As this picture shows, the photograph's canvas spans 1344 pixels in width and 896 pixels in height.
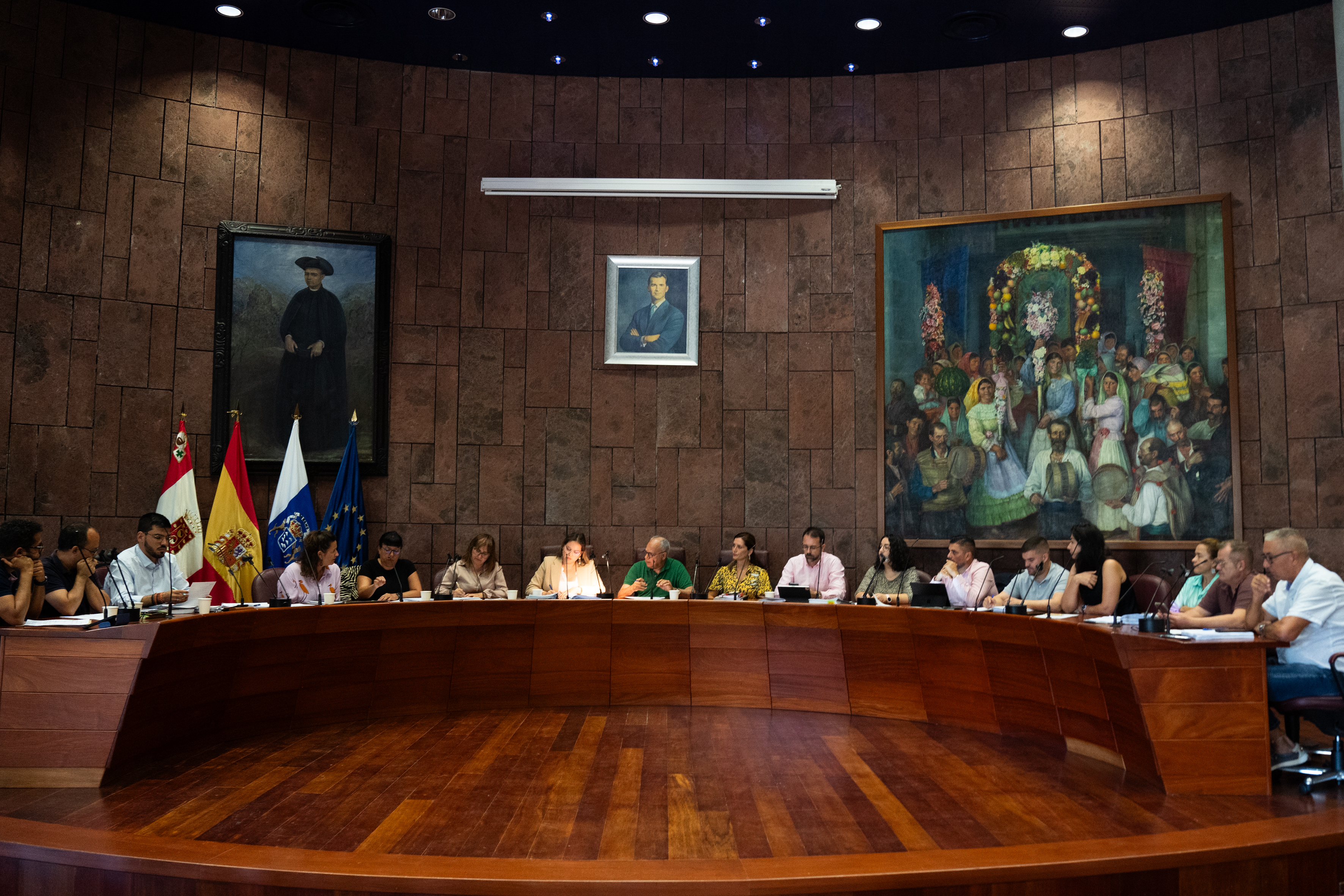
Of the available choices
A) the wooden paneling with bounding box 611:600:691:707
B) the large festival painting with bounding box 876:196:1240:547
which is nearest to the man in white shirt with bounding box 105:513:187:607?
the wooden paneling with bounding box 611:600:691:707

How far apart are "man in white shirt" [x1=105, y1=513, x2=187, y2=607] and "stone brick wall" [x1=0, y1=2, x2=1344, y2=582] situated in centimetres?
160

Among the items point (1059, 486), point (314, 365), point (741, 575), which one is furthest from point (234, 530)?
point (1059, 486)

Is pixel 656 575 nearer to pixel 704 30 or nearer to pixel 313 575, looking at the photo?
pixel 313 575

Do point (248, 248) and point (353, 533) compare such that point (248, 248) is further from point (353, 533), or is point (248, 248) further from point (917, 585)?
point (917, 585)

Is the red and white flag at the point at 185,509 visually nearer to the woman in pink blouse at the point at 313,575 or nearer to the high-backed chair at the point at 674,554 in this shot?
the woman in pink blouse at the point at 313,575

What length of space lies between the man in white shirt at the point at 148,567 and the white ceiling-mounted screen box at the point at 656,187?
3.62m

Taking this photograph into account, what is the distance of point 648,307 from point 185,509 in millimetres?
3595

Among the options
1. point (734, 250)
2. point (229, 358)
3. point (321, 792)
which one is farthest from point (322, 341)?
point (321, 792)

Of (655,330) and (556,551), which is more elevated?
(655,330)

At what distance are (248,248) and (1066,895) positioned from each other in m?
6.65

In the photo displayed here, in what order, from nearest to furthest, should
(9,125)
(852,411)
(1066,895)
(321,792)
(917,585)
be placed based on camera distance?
(1066,895), (321,792), (917,585), (9,125), (852,411)

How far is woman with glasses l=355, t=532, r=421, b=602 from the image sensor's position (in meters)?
6.20

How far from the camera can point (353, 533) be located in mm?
7281

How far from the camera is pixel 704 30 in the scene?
7152 millimetres
